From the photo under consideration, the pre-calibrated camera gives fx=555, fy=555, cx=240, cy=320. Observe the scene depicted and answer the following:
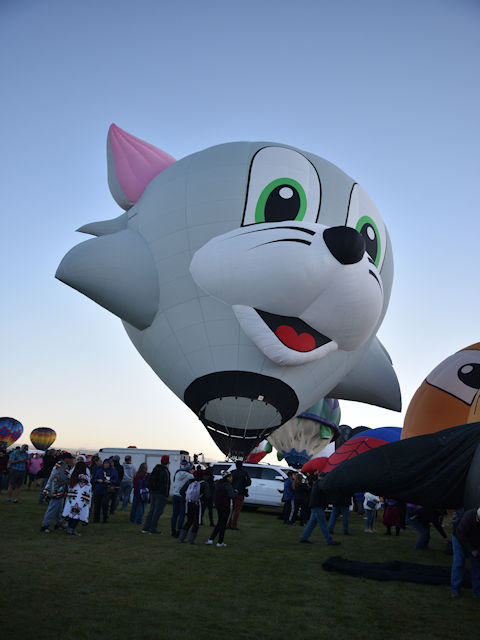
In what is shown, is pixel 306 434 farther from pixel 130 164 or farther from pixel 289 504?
pixel 130 164

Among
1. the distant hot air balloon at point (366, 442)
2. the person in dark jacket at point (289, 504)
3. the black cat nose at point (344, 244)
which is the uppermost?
the black cat nose at point (344, 244)

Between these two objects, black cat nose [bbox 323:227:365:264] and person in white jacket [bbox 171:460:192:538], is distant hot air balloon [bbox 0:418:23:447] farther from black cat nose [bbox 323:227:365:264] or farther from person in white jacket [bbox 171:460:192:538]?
black cat nose [bbox 323:227:365:264]

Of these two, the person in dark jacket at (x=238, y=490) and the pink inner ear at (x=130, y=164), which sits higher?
the pink inner ear at (x=130, y=164)

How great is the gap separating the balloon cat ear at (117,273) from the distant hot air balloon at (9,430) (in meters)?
21.5

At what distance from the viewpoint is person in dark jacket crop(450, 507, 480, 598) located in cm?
543

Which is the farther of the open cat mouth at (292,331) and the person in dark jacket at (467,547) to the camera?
the open cat mouth at (292,331)

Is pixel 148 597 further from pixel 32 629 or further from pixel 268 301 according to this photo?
pixel 268 301

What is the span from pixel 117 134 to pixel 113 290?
17.2 feet

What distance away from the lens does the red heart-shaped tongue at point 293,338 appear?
13.6 meters

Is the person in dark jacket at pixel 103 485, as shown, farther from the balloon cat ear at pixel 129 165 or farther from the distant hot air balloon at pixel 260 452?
the distant hot air balloon at pixel 260 452

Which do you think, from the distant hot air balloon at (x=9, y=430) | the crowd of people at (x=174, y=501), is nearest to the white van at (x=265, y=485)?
the crowd of people at (x=174, y=501)

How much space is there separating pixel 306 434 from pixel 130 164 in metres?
17.6

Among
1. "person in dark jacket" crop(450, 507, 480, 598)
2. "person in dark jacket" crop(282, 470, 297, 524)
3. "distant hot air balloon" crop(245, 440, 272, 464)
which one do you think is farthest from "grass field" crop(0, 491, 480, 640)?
"distant hot air balloon" crop(245, 440, 272, 464)

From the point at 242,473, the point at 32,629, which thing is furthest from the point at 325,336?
the point at 32,629
